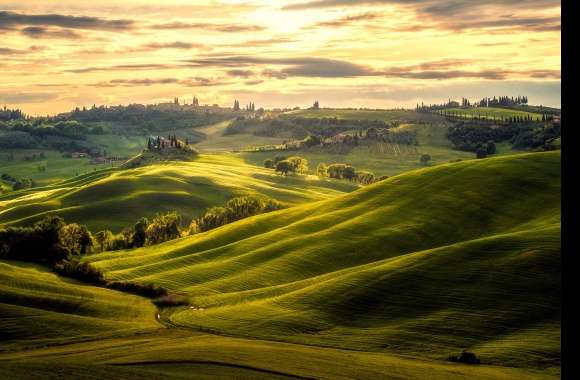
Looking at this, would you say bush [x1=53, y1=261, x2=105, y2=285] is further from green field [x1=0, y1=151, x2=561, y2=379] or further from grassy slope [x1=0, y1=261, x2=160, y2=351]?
grassy slope [x1=0, y1=261, x2=160, y2=351]

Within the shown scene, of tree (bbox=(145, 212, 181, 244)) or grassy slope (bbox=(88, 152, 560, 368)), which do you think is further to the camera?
tree (bbox=(145, 212, 181, 244))

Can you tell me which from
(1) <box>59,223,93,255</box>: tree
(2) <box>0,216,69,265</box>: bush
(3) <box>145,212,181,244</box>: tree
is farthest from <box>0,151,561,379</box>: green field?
(3) <box>145,212,181,244</box>: tree

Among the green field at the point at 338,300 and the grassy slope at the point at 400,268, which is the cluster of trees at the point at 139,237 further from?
the green field at the point at 338,300

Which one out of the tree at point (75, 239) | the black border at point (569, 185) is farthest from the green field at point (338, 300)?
the black border at point (569, 185)

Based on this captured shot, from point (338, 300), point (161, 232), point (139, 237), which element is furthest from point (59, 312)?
point (161, 232)

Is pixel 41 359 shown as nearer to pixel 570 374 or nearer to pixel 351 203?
pixel 570 374

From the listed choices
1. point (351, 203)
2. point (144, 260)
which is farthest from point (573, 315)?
point (351, 203)

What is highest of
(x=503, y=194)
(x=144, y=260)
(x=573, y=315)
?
(x=573, y=315)
